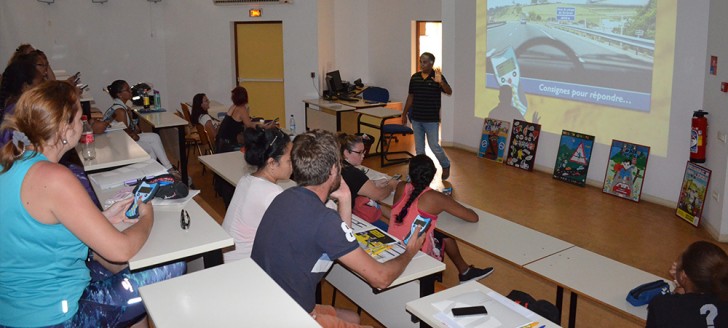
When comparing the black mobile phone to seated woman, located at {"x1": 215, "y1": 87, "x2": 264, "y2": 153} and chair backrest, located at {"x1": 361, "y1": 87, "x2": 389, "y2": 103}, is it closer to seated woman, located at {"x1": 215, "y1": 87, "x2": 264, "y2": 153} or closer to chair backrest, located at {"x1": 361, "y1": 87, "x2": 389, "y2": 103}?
seated woman, located at {"x1": 215, "y1": 87, "x2": 264, "y2": 153}

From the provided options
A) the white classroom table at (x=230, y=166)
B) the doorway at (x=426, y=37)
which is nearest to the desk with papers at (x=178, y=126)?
the white classroom table at (x=230, y=166)

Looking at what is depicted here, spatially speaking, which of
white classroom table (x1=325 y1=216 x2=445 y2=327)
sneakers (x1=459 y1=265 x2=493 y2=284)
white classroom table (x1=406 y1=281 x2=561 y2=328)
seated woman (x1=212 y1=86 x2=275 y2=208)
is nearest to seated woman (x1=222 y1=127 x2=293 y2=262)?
white classroom table (x1=325 y1=216 x2=445 y2=327)

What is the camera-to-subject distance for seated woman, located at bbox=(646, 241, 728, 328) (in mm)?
2631

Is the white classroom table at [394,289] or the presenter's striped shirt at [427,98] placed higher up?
the presenter's striped shirt at [427,98]

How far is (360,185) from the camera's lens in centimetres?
457

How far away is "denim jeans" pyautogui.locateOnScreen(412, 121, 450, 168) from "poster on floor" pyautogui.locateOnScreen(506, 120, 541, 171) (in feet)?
3.40

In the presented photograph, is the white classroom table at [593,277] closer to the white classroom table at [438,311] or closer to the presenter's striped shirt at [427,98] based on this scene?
the white classroom table at [438,311]

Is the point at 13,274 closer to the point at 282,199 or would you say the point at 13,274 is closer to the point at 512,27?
the point at 282,199

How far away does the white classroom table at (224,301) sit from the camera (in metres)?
2.00

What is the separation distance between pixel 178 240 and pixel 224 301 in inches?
32.9

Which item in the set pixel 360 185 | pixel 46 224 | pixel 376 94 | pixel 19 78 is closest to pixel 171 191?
pixel 46 224

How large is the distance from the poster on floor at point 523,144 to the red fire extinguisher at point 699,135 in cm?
225

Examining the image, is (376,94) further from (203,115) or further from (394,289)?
(394,289)

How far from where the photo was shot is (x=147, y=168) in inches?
165
